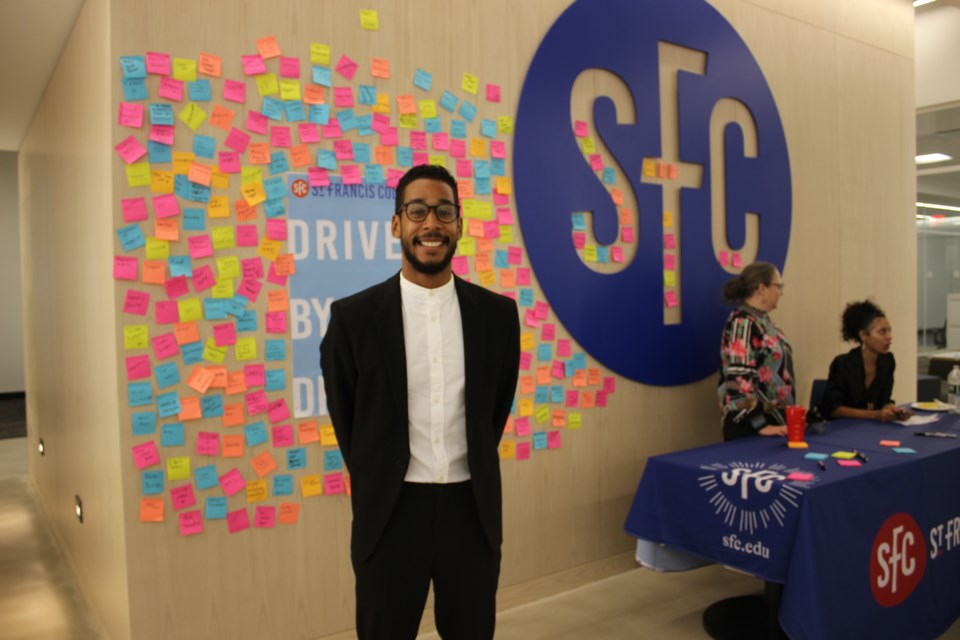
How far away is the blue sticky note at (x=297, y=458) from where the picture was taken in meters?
2.92

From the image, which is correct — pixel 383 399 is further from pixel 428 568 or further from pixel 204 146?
pixel 204 146

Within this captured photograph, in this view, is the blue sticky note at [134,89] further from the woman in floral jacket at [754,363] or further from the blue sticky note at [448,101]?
the woman in floral jacket at [754,363]

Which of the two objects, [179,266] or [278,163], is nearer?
[179,266]

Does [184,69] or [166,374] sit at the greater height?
[184,69]

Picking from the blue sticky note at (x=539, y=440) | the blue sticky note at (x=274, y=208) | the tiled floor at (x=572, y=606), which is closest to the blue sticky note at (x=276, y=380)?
the blue sticky note at (x=274, y=208)

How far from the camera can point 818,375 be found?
16.7 ft

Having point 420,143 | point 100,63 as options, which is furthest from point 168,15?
point 420,143

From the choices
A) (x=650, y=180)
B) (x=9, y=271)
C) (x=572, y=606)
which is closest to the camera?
(x=572, y=606)

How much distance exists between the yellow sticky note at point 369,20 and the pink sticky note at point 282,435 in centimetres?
157

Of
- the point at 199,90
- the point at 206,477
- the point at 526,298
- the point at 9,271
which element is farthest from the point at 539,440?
the point at 9,271

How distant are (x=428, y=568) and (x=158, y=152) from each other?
1.69 m

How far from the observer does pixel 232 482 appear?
279 cm

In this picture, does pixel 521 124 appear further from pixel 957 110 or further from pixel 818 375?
pixel 957 110

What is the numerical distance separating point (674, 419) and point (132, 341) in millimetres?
2749
